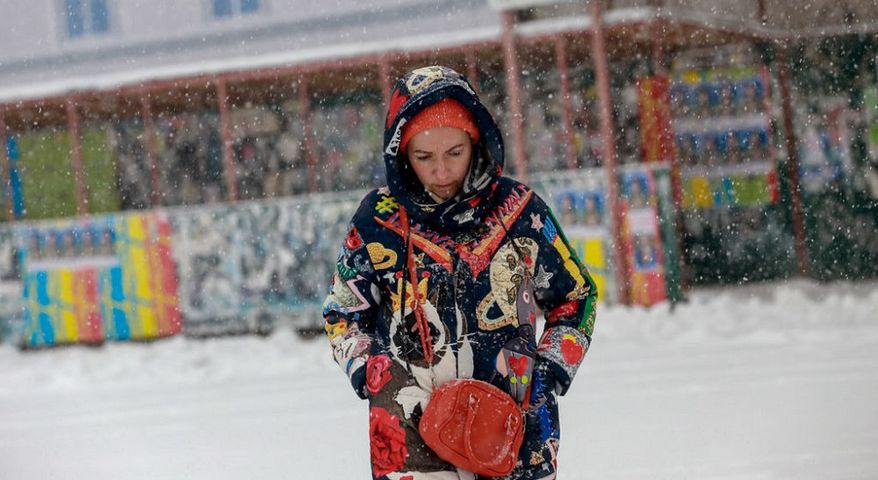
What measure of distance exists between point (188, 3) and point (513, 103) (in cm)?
624

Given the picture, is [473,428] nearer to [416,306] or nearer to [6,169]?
[416,306]

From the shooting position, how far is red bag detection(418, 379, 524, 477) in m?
2.46

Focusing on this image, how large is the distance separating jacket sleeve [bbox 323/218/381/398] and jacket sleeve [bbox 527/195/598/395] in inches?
16.2

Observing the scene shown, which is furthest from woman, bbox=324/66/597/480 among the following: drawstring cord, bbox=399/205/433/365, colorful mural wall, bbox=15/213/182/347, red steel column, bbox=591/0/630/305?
colorful mural wall, bbox=15/213/182/347

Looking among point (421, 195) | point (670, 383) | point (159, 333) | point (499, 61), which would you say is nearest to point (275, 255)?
point (159, 333)

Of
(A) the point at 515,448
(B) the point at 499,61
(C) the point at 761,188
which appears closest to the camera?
(A) the point at 515,448

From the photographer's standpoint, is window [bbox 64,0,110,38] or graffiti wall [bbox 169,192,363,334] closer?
graffiti wall [bbox 169,192,363,334]

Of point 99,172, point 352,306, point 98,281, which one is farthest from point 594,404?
point 99,172

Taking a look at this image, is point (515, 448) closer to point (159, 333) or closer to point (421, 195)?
point (421, 195)

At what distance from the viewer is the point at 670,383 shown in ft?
25.0

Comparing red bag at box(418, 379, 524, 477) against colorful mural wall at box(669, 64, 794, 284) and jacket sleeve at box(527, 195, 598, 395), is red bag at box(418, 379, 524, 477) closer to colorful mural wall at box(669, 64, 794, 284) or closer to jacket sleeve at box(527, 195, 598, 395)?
jacket sleeve at box(527, 195, 598, 395)

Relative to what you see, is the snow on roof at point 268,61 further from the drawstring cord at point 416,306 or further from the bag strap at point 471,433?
the bag strap at point 471,433

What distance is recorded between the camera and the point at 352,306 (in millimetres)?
2730

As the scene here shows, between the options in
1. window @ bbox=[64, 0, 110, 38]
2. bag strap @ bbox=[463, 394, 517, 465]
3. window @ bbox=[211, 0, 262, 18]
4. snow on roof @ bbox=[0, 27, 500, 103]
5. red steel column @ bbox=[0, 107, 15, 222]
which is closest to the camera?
bag strap @ bbox=[463, 394, 517, 465]
